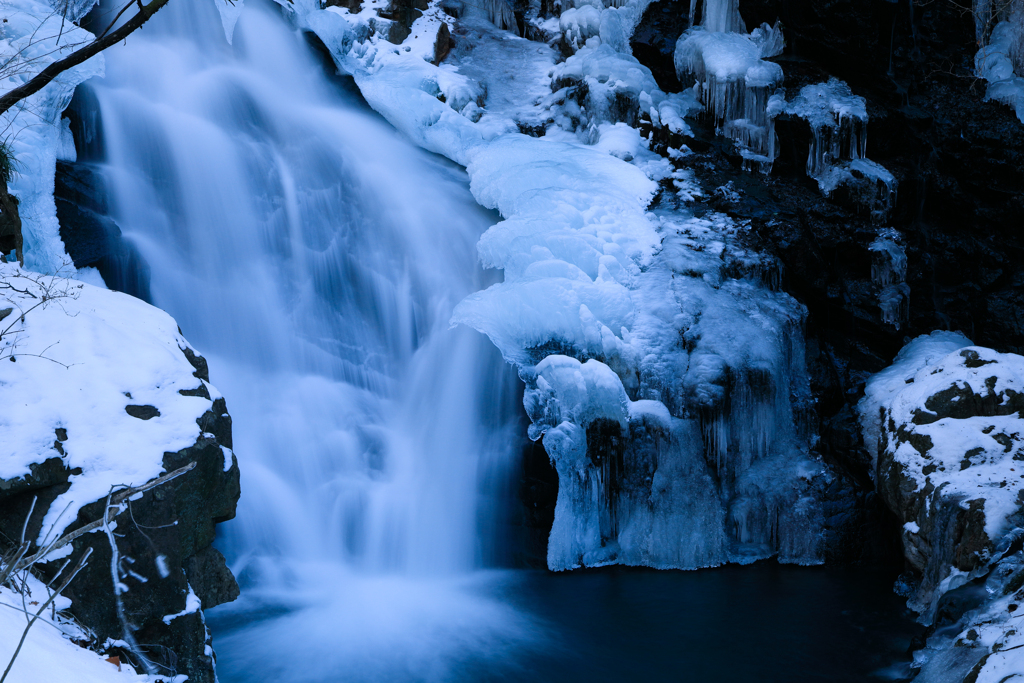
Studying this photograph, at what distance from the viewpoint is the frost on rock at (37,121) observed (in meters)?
5.77

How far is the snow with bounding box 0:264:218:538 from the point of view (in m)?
3.43

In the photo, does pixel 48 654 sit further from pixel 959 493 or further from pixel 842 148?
pixel 842 148

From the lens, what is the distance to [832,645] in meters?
5.25

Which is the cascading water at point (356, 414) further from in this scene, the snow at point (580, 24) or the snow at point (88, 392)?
the snow at point (580, 24)

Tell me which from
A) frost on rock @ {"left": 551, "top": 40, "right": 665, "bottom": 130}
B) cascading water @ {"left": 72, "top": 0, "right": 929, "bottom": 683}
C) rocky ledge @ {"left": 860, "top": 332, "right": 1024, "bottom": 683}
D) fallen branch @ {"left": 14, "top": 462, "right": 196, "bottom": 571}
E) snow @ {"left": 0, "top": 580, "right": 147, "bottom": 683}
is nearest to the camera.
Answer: fallen branch @ {"left": 14, "top": 462, "right": 196, "bottom": 571}

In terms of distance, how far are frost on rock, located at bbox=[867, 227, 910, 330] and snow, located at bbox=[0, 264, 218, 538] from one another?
6574mm

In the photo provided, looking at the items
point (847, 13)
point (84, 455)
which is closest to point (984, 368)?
point (847, 13)

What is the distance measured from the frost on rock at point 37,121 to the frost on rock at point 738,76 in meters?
6.62

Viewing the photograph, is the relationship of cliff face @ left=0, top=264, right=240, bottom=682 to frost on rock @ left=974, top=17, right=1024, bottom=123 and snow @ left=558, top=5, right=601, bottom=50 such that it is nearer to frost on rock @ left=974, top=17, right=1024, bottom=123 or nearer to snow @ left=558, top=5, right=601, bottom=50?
snow @ left=558, top=5, right=601, bottom=50

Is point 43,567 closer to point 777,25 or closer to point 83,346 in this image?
point 83,346

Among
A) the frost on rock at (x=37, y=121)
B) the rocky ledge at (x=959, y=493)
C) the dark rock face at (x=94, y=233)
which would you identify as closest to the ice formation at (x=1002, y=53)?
the rocky ledge at (x=959, y=493)

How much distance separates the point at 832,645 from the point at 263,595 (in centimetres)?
411

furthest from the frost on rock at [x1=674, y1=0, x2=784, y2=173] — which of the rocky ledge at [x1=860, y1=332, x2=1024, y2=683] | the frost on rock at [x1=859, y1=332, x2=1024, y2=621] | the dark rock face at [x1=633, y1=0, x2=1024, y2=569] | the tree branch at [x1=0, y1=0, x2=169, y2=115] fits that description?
the tree branch at [x1=0, y1=0, x2=169, y2=115]

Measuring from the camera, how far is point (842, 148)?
829cm
